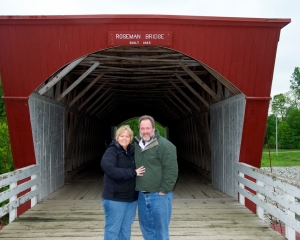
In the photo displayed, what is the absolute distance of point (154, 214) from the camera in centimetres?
331

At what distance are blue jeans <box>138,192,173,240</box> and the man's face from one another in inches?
21.2

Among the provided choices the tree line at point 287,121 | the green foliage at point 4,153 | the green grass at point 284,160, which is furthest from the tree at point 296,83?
the green foliage at point 4,153

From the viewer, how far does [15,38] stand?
611 centimetres

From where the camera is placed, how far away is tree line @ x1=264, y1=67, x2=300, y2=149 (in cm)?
5384

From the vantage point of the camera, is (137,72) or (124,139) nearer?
(124,139)

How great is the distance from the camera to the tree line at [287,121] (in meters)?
53.8

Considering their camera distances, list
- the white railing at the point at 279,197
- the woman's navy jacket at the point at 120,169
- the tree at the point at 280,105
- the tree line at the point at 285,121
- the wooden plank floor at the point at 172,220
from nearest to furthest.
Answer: the woman's navy jacket at the point at 120,169 → the white railing at the point at 279,197 → the wooden plank floor at the point at 172,220 → the tree line at the point at 285,121 → the tree at the point at 280,105

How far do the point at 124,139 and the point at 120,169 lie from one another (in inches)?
11.8

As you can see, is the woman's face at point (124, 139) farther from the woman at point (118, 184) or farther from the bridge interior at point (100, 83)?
the bridge interior at point (100, 83)

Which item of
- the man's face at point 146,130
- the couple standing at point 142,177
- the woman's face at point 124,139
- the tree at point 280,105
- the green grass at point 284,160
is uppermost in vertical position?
the man's face at point 146,130

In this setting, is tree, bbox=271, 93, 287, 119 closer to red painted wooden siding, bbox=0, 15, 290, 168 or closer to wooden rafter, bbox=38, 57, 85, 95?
red painted wooden siding, bbox=0, 15, 290, 168

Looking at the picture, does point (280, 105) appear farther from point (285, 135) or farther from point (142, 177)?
point (142, 177)

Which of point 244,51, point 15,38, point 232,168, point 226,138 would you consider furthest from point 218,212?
point 15,38

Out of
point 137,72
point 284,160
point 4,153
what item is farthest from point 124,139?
point 284,160
